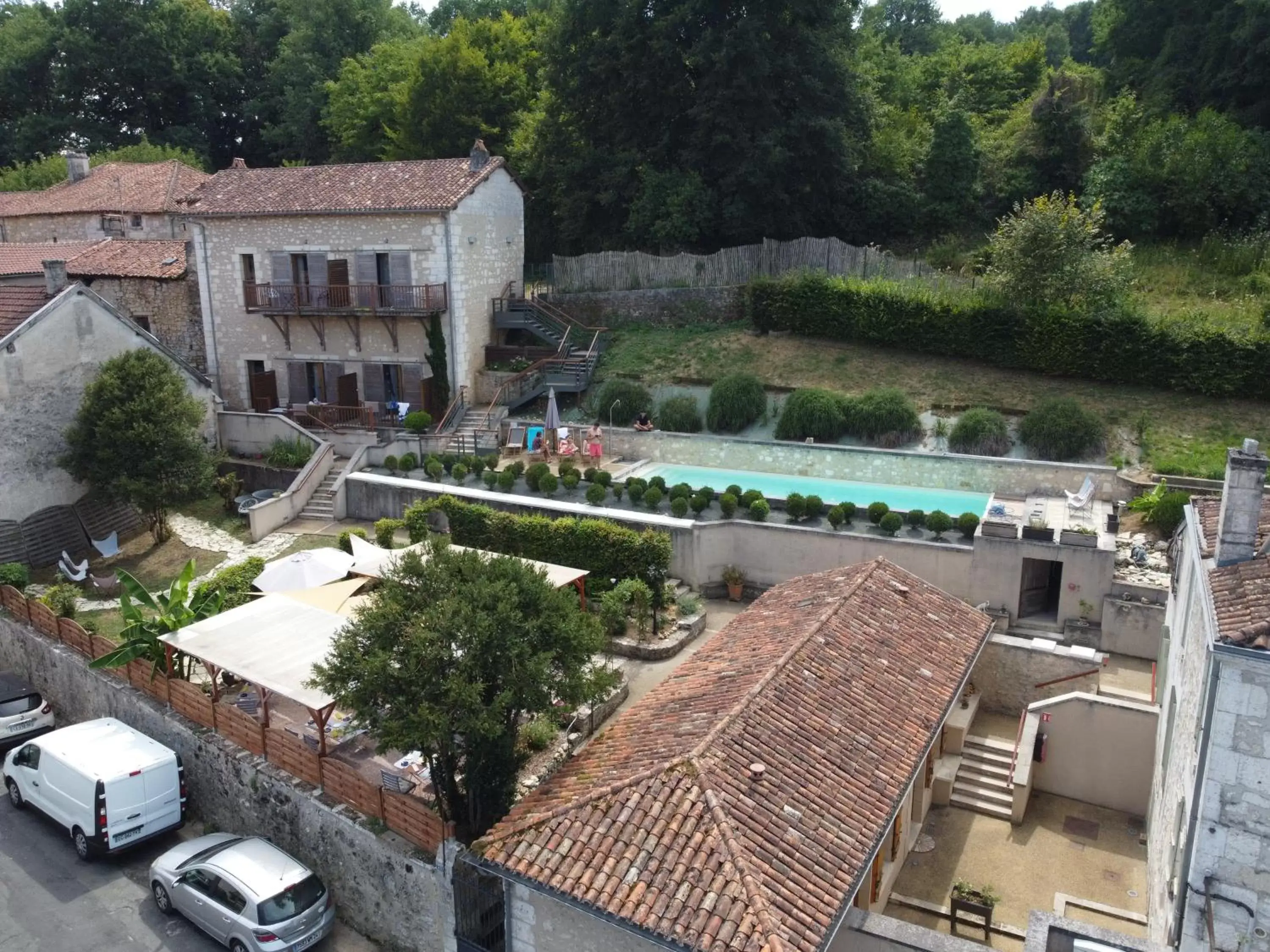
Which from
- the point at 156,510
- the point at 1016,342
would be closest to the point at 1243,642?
the point at 1016,342

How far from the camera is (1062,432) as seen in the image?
25.5 metres

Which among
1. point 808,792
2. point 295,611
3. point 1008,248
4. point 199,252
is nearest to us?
point 808,792

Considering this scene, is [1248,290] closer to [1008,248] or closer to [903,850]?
[1008,248]

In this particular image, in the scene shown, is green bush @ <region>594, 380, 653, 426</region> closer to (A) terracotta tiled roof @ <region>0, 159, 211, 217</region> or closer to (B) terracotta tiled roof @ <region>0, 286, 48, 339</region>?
(B) terracotta tiled roof @ <region>0, 286, 48, 339</region>

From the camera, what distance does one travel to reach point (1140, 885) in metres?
14.0

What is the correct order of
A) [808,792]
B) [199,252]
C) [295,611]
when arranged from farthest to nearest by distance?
[199,252], [295,611], [808,792]

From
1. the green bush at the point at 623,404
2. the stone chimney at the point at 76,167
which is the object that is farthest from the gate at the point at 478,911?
the stone chimney at the point at 76,167

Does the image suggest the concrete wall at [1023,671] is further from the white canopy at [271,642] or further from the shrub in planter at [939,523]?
the white canopy at [271,642]

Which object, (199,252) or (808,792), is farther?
(199,252)

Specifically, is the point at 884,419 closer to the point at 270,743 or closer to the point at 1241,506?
the point at 1241,506

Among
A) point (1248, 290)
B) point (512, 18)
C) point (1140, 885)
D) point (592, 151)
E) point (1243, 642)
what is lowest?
point (1140, 885)

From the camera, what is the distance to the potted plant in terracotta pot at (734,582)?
22062mm

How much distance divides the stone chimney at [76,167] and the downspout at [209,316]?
50.9ft

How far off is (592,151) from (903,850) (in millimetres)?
30752
